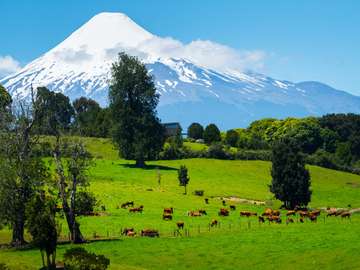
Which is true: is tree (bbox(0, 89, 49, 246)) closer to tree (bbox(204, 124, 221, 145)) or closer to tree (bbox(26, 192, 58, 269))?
tree (bbox(26, 192, 58, 269))

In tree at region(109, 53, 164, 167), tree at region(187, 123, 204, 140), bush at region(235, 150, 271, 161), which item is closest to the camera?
tree at region(109, 53, 164, 167)

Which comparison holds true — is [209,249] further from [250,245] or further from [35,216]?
[35,216]

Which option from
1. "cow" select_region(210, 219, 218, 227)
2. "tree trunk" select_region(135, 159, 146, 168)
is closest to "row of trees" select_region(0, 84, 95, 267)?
"cow" select_region(210, 219, 218, 227)

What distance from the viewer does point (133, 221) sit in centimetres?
5725

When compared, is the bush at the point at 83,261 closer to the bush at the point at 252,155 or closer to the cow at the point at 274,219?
the cow at the point at 274,219

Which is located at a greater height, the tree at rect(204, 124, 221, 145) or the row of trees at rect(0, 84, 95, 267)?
the tree at rect(204, 124, 221, 145)

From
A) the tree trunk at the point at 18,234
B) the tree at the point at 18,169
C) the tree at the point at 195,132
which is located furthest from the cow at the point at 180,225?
the tree at the point at 195,132

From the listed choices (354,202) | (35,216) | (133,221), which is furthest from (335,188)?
(35,216)

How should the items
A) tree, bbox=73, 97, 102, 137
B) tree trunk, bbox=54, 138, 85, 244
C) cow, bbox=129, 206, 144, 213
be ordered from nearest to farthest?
tree trunk, bbox=54, 138, 85, 244 < cow, bbox=129, 206, 144, 213 < tree, bbox=73, 97, 102, 137

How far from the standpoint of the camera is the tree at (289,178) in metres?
74.9

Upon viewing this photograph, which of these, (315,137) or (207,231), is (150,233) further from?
(315,137)

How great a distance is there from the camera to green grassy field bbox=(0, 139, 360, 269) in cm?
4050

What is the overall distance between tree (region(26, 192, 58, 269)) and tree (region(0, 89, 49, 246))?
22.7ft

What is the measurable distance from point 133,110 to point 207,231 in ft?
169
